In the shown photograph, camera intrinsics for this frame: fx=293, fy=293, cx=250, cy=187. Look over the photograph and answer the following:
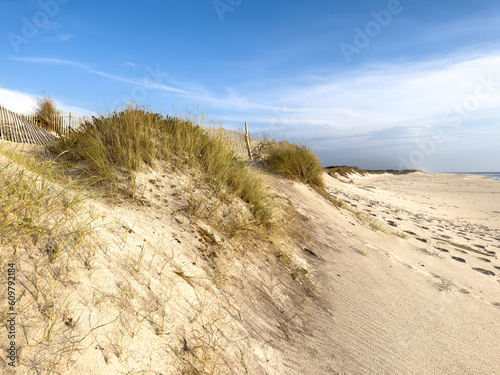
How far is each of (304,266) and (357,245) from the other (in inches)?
57.1

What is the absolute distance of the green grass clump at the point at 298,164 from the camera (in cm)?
711

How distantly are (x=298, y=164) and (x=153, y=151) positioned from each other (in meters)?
4.09

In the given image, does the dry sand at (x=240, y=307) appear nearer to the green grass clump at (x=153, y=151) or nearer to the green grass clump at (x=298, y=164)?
the green grass clump at (x=153, y=151)

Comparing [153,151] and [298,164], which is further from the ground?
[153,151]

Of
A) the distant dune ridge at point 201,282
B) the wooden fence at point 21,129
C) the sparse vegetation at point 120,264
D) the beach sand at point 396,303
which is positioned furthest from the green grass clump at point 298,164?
the wooden fence at point 21,129

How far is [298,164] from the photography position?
7.21 metres

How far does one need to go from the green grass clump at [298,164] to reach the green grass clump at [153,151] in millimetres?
2459

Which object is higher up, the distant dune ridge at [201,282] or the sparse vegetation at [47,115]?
the sparse vegetation at [47,115]

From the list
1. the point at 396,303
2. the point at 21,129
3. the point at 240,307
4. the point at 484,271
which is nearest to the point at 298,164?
the point at 484,271

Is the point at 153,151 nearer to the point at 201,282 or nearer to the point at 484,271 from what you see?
the point at 201,282

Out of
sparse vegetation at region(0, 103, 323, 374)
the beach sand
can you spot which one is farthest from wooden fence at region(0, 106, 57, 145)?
the beach sand

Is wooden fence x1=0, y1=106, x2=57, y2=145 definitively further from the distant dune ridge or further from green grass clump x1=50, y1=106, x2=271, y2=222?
green grass clump x1=50, y1=106, x2=271, y2=222

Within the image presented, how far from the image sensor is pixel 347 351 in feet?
7.91

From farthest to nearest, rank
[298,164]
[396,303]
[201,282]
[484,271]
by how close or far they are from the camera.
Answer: [298,164]
[484,271]
[396,303]
[201,282]
